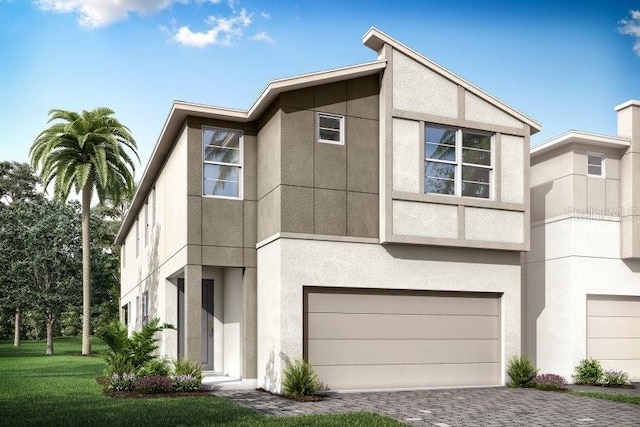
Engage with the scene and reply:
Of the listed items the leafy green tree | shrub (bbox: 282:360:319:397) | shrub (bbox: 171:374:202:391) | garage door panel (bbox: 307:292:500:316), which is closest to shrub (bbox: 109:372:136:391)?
shrub (bbox: 171:374:202:391)

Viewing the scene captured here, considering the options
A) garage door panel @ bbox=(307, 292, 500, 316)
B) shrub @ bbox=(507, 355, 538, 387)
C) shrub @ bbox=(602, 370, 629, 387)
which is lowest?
shrub @ bbox=(602, 370, 629, 387)

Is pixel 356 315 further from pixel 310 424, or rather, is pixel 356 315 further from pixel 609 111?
pixel 609 111

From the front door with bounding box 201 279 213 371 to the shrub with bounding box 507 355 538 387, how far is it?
8.14 meters

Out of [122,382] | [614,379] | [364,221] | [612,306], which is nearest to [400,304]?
[364,221]

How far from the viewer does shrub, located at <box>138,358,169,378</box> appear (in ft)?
53.2

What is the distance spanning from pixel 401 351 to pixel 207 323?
601 cm

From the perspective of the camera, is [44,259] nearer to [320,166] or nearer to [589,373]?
[320,166]

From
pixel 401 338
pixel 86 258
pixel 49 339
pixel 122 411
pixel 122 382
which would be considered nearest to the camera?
pixel 122 411

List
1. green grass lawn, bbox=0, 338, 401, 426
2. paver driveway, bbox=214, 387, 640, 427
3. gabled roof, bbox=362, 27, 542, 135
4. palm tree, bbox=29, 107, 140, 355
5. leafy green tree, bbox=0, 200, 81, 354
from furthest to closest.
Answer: leafy green tree, bbox=0, 200, 81, 354
palm tree, bbox=29, 107, 140, 355
gabled roof, bbox=362, 27, 542, 135
paver driveway, bbox=214, 387, 640, 427
green grass lawn, bbox=0, 338, 401, 426

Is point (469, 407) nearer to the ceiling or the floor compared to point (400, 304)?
nearer to the floor

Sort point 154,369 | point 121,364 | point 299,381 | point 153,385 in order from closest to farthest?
point 299,381 < point 153,385 < point 121,364 < point 154,369

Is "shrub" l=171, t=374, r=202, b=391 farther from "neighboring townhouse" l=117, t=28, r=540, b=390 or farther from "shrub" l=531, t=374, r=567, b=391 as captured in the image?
"shrub" l=531, t=374, r=567, b=391

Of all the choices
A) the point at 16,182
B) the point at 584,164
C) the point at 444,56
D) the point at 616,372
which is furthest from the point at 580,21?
the point at 16,182

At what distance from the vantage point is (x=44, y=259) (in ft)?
125
